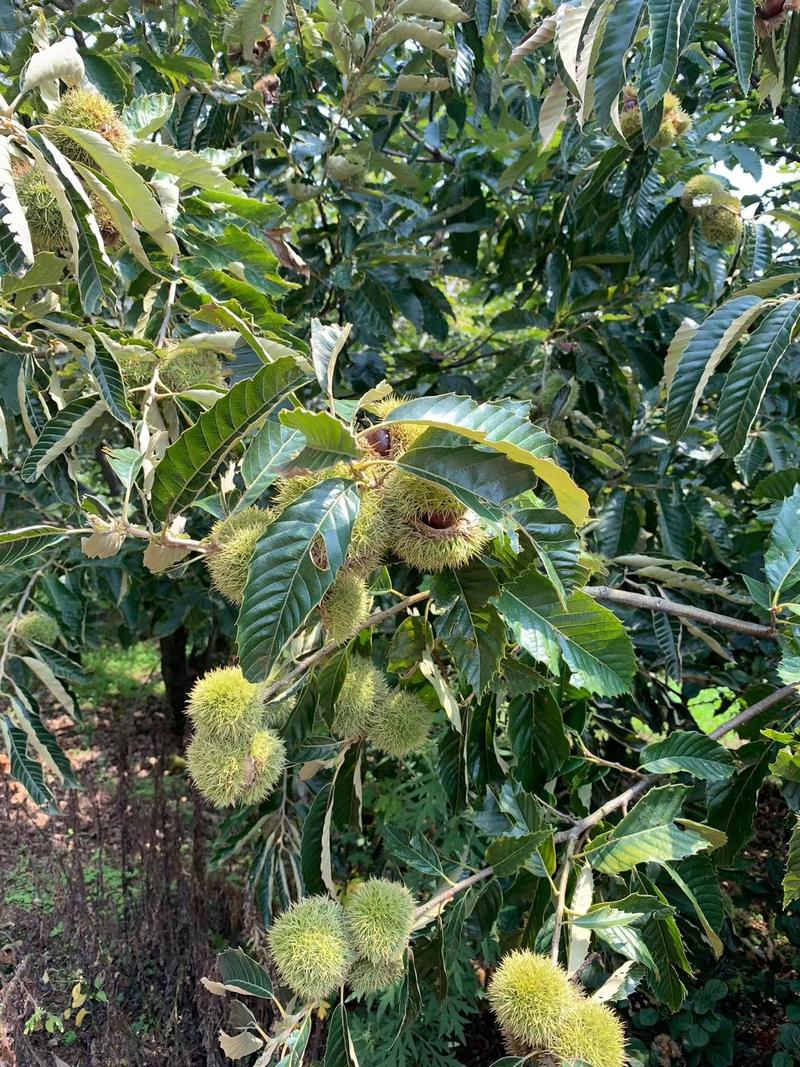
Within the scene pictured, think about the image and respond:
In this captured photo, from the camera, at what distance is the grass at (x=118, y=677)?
473 centimetres

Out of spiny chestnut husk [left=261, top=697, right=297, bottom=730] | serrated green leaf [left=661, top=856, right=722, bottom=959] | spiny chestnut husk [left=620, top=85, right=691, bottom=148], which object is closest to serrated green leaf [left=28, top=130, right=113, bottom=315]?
spiny chestnut husk [left=261, top=697, right=297, bottom=730]

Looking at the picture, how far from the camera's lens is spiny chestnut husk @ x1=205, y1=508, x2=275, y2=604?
2.88 feet

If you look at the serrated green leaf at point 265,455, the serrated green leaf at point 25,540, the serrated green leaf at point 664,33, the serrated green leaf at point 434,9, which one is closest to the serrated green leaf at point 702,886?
the serrated green leaf at point 265,455

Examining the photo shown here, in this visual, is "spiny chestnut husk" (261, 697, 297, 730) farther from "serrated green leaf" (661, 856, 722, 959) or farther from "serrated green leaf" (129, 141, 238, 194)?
"serrated green leaf" (129, 141, 238, 194)

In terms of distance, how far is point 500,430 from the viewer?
0.71m

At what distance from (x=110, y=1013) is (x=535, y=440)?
7.36 feet

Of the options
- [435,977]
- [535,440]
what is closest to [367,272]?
[535,440]

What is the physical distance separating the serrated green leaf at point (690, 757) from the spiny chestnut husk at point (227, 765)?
60 cm

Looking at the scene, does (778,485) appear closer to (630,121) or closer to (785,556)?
(785,556)

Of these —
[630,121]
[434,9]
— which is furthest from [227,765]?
[630,121]

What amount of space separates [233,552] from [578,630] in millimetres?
435

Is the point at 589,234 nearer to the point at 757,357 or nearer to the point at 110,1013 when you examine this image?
the point at 757,357

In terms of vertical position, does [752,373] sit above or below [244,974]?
above

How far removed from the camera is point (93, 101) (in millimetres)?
1043
